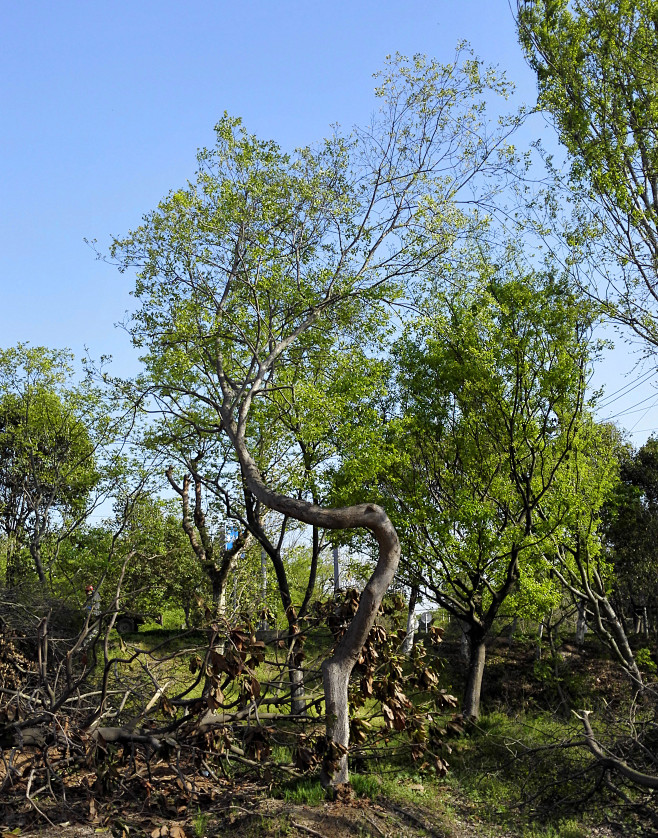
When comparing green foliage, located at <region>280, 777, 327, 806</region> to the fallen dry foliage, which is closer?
the fallen dry foliage

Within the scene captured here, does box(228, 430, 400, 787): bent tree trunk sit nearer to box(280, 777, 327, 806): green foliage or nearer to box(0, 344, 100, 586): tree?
box(280, 777, 327, 806): green foliage

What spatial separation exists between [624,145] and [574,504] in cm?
628

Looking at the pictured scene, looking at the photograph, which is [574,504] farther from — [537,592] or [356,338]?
[356,338]

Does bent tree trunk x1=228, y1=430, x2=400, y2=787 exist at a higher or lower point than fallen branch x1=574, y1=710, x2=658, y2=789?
higher

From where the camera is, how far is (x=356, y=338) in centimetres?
1445

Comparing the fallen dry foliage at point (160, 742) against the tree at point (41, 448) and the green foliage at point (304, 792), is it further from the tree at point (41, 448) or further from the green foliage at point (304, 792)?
the tree at point (41, 448)

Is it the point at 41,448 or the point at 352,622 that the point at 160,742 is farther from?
the point at 41,448

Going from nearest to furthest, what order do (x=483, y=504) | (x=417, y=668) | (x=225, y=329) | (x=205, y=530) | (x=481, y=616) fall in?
(x=417, y=668) → (x=225, y=329) → (x=483, y=504) → (x=481, y=616) → (x=205, y=530)

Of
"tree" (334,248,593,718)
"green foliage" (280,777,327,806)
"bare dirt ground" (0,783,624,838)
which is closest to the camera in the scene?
"bare dirt ground" (0,783,624,838)

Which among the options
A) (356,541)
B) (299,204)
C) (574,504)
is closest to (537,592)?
(574,504)

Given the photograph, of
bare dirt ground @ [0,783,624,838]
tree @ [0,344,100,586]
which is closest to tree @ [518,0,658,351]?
bare dirt ground @ [0,783,624,838]

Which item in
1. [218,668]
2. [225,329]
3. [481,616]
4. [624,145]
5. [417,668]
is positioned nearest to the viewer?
[218,668]

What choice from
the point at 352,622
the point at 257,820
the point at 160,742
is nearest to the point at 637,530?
the point at 352,622

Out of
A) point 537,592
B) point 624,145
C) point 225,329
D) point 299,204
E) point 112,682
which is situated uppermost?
point 624,145
